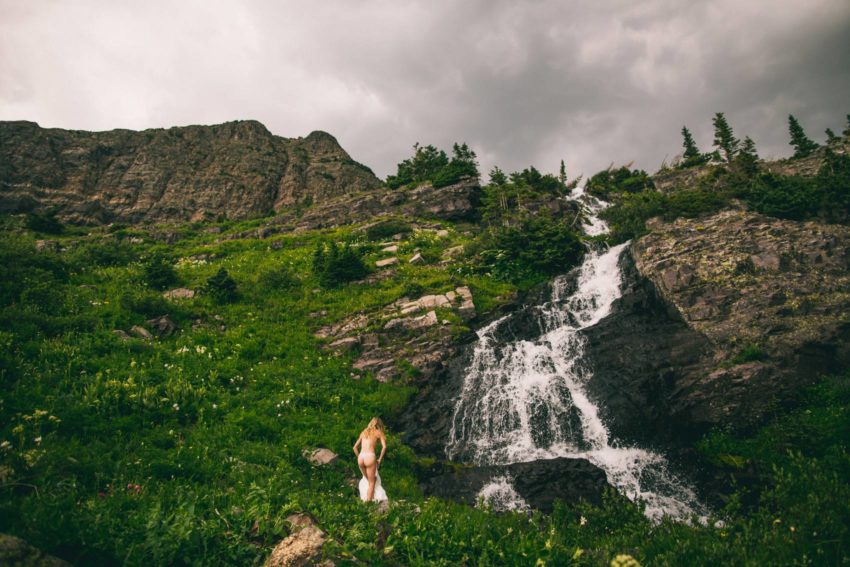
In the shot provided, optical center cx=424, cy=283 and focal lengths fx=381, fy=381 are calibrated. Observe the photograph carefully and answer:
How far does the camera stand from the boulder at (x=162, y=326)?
1913 cm

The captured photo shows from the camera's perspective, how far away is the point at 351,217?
53031 millimetres

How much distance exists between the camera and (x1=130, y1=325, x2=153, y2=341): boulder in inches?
709

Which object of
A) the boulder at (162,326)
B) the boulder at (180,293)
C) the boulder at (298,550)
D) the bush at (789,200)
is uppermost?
the bush at (789,200)

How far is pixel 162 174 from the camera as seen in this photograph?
7150 centimetres

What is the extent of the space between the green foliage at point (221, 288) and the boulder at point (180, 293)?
3.16ft

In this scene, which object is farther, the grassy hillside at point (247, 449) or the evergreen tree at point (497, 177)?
the evergreen tree at point (497, 177)

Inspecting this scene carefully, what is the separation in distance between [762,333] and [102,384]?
26122 mm

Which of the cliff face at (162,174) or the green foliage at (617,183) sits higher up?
the cliff face at (162,174)

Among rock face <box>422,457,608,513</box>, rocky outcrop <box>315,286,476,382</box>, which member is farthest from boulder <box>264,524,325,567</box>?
rocky outcrop <box>315,286,476,382</box>

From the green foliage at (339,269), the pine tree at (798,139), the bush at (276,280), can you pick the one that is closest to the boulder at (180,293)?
the bush at (276,280)

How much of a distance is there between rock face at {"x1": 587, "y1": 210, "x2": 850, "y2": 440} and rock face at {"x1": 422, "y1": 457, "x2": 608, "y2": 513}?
325 cm

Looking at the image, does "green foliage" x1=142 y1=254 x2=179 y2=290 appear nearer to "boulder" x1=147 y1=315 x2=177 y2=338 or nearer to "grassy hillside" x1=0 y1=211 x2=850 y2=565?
"grassy hillside" x1=0 y1=211 x2=850 y2=565

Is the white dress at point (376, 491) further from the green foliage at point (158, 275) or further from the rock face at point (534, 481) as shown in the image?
the green foliage at point (158, 275)

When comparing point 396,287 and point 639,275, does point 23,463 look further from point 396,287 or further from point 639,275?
point 639,275
